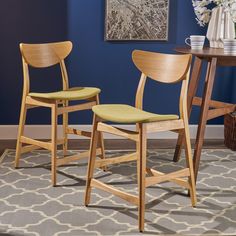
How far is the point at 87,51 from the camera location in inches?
157

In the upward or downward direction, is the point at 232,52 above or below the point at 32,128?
above

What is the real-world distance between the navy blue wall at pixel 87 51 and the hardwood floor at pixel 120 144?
208mm

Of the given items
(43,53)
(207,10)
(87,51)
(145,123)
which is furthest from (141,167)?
(87,51)

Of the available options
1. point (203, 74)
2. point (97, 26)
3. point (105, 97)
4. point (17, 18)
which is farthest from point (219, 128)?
point (17, 18)

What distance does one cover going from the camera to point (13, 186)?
2969mm

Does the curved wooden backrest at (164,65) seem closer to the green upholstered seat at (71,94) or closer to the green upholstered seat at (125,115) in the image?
the green upholstered seat at (125,115)

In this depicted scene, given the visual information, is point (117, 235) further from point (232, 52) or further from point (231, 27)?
→ point (231, 27)

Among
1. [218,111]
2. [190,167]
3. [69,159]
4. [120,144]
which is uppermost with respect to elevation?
[218,111]

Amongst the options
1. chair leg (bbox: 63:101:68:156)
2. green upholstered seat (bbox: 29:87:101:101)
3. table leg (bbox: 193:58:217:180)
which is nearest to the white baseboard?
chair leg (bbox: 63:101:68:156)

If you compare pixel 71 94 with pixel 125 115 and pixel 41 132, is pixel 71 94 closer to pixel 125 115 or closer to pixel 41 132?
pixel 125 115

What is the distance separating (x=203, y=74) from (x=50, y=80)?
1.23 meters

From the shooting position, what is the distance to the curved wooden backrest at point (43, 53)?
3.26 metres

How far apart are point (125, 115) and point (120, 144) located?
1.41m

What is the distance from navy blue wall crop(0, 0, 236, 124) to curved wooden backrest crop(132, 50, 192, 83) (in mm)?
1187
